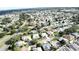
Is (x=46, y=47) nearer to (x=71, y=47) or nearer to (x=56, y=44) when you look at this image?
(x=56, y=44)

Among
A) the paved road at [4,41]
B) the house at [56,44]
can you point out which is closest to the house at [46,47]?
the house at [56,44]

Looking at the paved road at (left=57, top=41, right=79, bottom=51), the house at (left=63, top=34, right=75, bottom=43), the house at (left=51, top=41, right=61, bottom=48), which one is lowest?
the paved road at (left=57, top=41, right=79, bottom=51)

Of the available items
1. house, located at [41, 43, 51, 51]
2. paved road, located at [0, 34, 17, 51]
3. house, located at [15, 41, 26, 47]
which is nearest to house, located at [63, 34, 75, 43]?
house, located at [41, 43, 51, 51]

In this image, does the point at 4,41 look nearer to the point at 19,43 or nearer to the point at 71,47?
the point at 19,43

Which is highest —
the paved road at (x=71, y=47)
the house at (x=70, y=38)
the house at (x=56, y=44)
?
the house at (x=70, y=38)

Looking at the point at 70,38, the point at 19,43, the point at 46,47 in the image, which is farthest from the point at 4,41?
the point at 70,38

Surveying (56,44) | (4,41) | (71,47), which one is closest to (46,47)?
(56,44)

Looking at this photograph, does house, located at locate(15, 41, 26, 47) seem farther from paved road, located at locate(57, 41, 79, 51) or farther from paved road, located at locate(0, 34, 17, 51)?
paved road, located at locate(57, 41, 79, 51)

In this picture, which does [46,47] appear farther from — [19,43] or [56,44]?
[19,43]

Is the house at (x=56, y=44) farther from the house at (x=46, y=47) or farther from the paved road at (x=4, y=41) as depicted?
the paved road at (x=4, y=41)
